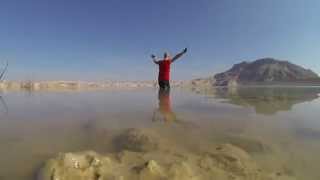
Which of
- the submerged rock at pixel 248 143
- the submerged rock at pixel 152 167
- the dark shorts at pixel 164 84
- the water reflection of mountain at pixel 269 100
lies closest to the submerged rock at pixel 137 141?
the submerged rock at pixel 152 167

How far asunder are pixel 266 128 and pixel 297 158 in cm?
174

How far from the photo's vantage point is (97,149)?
127 inches

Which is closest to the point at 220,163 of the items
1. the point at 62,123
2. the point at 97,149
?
the point at 97,149

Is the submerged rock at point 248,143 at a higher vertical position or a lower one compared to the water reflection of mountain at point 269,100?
lower

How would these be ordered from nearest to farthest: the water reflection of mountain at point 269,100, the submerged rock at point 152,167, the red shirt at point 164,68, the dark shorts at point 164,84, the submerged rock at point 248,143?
1. the submerged rock at point 152,167
2. the submerged rock at point 248,143
3. the water reflection of mountain at point 269,100
4. the red shirt at point 164,68
5. the dark shorts at point 164,84

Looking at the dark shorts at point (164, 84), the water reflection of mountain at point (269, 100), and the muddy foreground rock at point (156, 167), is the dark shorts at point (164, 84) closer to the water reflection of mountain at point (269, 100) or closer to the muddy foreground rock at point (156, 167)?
the water reflection of mountain at point (269, 100)

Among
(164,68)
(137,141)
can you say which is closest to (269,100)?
(164,68)

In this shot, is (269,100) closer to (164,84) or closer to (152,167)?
(164,84)

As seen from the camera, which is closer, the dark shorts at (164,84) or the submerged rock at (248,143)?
Result: the submerged rock at (248,143)

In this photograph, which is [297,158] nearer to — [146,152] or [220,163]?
[220,163]

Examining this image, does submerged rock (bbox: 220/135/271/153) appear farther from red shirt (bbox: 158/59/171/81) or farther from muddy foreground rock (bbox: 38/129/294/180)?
red shirt (bbox: 158/59/171/81)

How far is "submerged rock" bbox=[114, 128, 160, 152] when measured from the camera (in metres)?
3.28

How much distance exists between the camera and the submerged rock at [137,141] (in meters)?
3.28

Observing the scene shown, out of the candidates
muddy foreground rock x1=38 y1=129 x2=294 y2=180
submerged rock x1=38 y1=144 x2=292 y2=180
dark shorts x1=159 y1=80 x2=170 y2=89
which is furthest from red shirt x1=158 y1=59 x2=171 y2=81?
submerged rock x1=38 y1=144 x2=292 y2=180
